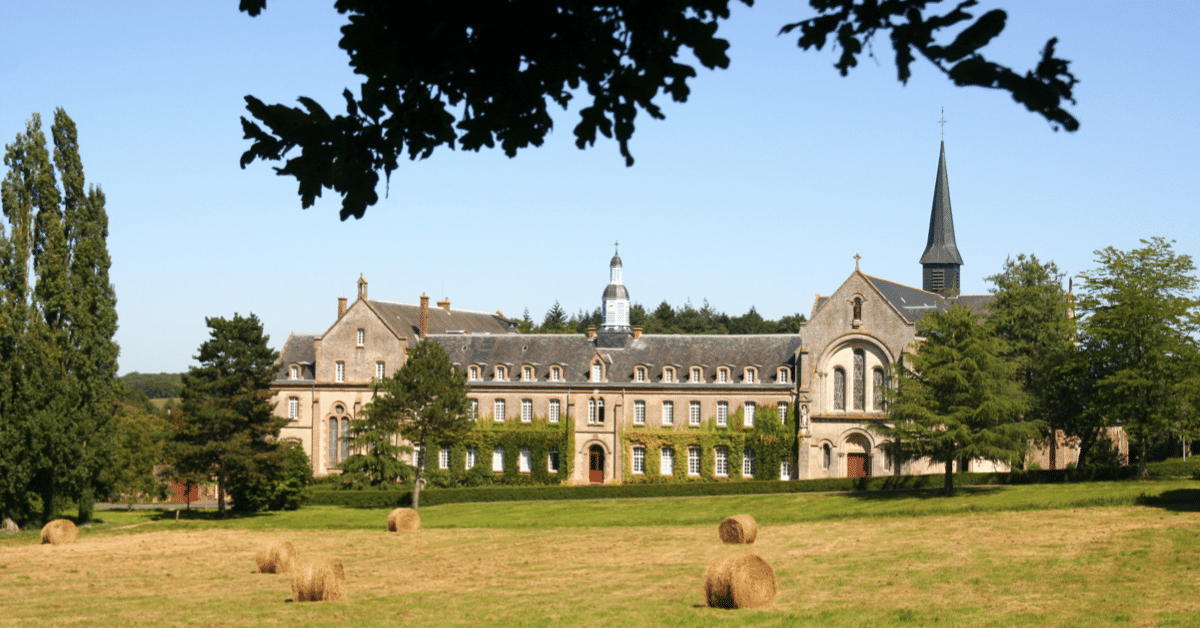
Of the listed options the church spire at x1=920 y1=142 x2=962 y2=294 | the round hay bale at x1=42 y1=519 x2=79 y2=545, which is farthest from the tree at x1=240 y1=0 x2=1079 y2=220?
the church spire at x1=920 y1=142 x2=962 y2=294

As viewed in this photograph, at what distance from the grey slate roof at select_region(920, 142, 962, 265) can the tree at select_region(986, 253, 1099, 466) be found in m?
19.0

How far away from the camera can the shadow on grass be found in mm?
39750

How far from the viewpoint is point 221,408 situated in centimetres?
5303

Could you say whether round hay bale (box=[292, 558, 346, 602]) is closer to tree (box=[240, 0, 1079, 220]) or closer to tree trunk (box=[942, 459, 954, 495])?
tree (box=[240, 0, 1079, 220])

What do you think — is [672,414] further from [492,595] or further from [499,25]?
[499,25]

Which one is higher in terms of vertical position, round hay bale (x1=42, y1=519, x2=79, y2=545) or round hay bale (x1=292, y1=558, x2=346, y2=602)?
round hay bale (x1=292, y1=558, x2=346, y2=602)

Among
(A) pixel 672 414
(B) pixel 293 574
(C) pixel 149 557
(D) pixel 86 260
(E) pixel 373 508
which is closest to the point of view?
(B) pixel 293 574

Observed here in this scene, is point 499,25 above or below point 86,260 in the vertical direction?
below

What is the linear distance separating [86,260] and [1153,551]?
41179 millimetres

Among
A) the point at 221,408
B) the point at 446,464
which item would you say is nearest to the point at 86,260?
the point at 221,408

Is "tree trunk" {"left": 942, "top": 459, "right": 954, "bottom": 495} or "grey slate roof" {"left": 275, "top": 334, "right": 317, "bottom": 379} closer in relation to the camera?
"tree trunk" {"left": 942, "top": 459, "right": 954, "bottom": 495}

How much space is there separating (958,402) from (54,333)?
3785 cm

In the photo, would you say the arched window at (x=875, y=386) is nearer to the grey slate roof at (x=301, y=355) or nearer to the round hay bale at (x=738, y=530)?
the round hay bale at (x=738, y=530)

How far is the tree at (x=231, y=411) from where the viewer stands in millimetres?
52375
